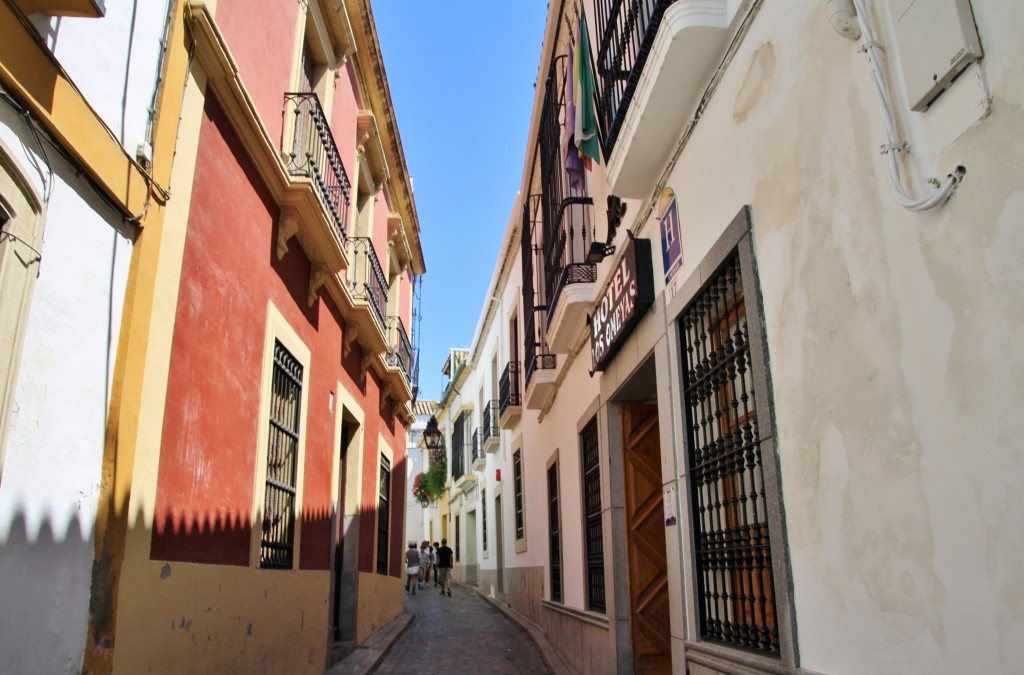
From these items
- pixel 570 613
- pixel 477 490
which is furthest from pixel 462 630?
pixel 477 490

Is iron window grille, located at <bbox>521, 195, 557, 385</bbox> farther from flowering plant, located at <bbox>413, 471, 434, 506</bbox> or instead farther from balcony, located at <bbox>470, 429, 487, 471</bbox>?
flowering plant, located at <bbox>413, 471, 434, 506</bbox>

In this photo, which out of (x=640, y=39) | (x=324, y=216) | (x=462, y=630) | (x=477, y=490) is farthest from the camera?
(x=477, y=490)

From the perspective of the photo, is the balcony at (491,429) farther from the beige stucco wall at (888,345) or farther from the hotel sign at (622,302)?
the beige stucco wall at (888,345)

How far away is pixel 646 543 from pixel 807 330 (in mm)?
3886

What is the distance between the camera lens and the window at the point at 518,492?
14414mm

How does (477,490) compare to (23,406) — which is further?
(477,490)

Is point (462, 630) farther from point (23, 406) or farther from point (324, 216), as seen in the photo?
point (23, 406)

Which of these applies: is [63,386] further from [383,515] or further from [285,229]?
[383,515]

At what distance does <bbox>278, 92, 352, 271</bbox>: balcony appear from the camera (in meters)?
6.80

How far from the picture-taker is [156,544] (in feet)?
13.9

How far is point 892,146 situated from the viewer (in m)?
2.47

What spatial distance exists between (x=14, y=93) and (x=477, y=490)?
21568mm

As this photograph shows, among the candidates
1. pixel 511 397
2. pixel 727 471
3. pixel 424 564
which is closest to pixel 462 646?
pixel 511 397

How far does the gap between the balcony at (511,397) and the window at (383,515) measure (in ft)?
8.55
